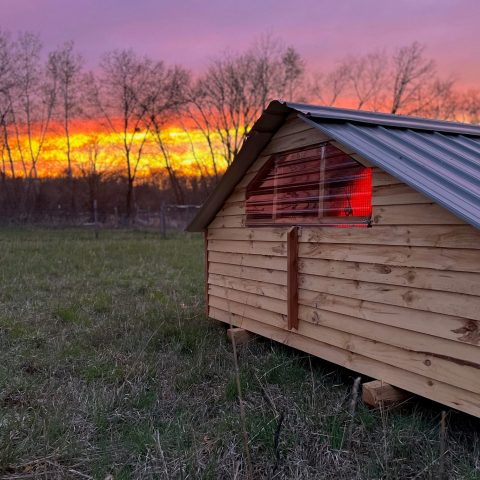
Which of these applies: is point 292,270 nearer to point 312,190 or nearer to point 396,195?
→ point 312,190

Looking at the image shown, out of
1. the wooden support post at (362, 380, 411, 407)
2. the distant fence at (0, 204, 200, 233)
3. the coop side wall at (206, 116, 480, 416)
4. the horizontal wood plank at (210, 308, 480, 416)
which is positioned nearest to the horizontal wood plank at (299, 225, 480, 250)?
the coop side wall at (206, 116, 480, 416)

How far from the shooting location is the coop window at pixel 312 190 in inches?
154

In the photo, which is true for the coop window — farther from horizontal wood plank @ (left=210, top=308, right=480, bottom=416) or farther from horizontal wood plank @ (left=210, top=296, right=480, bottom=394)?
horizontal wood plank @ (left=210, top=308, right=480, bottom=416)

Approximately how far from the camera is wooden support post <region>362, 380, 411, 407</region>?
3.51 m

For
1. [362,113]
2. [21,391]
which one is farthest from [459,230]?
[21,391]

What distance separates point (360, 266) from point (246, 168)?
2028mm

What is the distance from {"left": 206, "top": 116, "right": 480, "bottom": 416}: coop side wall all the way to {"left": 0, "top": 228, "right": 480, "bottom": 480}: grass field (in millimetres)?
330

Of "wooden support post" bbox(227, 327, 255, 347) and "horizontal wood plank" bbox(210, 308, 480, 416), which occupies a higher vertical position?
"horizontal wood plank" bbox(210, 308, 480, 416)

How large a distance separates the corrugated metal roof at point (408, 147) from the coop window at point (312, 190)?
8.6 inches

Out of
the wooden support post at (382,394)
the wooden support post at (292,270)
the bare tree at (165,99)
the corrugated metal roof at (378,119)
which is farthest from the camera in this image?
the bare tree at (165,99)

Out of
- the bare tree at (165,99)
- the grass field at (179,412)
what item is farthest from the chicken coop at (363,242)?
the bare tree at (165,99)

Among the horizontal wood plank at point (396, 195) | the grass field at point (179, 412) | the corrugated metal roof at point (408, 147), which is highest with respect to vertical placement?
the corrugated metal roof at point (408, 147)

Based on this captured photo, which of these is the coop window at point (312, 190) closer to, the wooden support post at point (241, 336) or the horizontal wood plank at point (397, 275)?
the horizontal wood plank at point (397, 275)

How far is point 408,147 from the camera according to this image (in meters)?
3.93
